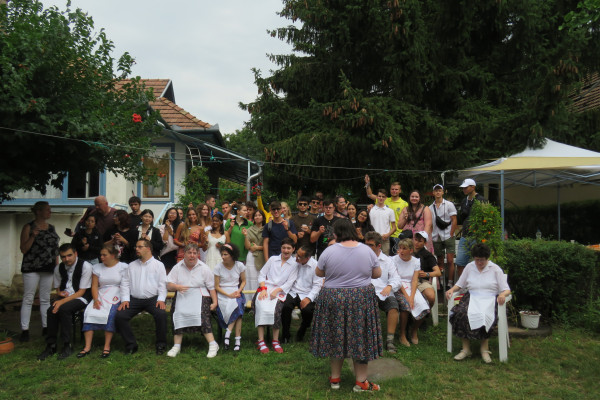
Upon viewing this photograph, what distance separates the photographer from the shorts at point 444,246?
7.84 m

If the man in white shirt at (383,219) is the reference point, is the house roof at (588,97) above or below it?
above

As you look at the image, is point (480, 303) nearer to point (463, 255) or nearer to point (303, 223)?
point (463, 255)

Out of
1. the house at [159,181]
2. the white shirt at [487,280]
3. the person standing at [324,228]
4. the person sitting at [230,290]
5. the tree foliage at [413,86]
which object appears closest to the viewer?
the white shirt at [487,280]

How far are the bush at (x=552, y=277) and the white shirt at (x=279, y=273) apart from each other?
3071mm

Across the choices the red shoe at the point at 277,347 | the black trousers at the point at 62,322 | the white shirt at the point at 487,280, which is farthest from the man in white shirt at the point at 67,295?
the white shirt at the point at 487,280

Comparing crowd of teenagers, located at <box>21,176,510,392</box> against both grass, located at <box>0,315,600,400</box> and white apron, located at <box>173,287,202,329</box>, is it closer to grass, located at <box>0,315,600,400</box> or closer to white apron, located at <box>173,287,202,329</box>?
white apron, located at <box>173,287,202,329</box>

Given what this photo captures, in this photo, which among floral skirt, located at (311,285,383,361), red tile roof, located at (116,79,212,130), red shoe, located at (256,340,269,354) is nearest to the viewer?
floral skirt, located at (311,285,383,361)

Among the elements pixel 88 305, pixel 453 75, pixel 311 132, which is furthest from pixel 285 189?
pixel 88 305

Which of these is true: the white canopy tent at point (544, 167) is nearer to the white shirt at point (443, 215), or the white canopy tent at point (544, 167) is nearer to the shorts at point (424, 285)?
the white shirt at point (443, 215)

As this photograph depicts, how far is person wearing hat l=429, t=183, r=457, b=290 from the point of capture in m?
7.63

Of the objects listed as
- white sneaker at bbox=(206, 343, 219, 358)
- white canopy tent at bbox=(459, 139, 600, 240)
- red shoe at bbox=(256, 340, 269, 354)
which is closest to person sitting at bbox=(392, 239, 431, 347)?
red shoe at bbox=(256, 340, 269, 354)

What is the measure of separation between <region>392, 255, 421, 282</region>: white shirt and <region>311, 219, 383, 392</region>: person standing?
1.89m

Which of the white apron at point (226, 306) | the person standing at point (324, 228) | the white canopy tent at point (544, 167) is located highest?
the white canopy tent at point (544, 167)

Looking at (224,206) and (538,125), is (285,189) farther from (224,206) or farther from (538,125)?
(538,125)
